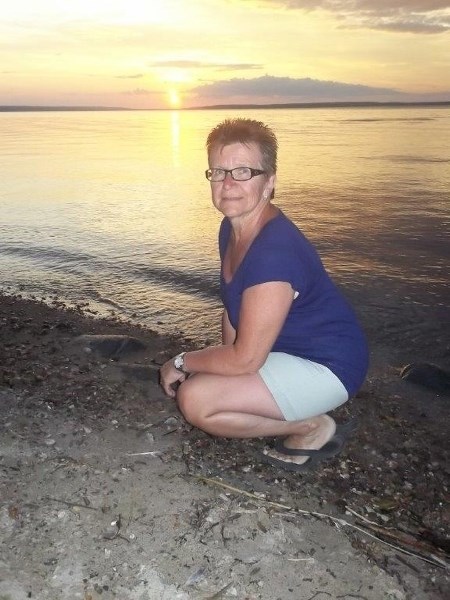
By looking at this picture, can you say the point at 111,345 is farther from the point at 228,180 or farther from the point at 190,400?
the point at 228,180

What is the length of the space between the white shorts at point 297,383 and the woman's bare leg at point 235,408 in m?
0.07

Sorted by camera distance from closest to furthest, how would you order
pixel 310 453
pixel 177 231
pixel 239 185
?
pixel 239 185
pixel 310 453
pixel 177 231

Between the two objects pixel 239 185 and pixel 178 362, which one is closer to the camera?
pixel 239 185

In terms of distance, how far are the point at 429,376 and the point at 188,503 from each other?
13.4ft

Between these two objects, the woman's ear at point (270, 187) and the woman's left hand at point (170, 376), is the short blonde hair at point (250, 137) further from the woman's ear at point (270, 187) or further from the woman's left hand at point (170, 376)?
the woman's left hand at point (170, 376)

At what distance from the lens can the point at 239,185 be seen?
3854mm

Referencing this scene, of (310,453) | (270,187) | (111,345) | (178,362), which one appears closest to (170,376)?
(178,362)

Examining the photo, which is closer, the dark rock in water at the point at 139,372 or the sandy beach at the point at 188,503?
the sandy beach at the point at 188,503

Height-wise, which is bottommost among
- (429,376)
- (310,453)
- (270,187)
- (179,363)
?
(429,376)

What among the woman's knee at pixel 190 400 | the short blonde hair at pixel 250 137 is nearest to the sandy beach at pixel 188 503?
the woman's knee at pixel 190 400

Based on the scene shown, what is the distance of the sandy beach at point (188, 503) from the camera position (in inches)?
137

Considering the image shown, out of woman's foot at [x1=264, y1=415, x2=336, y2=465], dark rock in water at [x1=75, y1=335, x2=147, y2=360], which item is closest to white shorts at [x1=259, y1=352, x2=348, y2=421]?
woman's foot at [x1=264, y1=415, x2=336, y2=465]

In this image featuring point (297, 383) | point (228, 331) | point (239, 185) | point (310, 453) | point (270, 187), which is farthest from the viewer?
point (228, 331)

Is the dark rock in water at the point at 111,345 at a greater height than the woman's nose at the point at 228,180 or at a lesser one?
lesser
